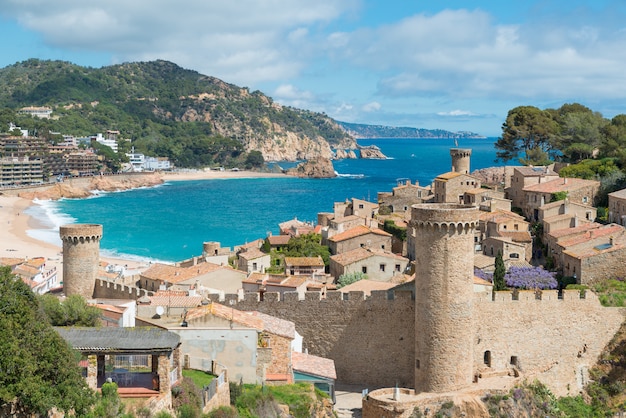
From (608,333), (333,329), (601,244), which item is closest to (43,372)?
(333,329)

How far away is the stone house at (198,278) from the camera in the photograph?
30.5 m

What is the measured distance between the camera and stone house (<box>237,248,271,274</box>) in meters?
38.2

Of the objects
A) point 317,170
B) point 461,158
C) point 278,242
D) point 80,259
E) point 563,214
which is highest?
point 461,158

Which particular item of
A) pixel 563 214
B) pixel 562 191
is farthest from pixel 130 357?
pixel 562 191

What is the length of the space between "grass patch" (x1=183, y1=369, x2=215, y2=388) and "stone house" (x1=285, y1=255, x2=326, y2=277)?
17645 millimetres

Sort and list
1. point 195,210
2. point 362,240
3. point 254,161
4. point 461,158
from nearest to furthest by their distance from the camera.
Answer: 1. point 362,240
2. point 461,158
3. point 195,210
4. point 254,161

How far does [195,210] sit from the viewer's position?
98.0 metres

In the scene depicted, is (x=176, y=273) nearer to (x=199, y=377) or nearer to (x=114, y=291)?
(x=114, y=291)

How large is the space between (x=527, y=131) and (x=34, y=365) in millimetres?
49051

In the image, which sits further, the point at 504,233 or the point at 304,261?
the point at 304,261

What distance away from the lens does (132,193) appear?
12075cm

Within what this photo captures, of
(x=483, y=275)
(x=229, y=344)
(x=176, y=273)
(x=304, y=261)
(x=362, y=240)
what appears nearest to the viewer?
(x=229, y=344)

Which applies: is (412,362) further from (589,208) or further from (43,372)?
(589,208)

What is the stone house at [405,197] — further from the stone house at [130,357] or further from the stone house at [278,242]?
→ the stone house at [130,357]
